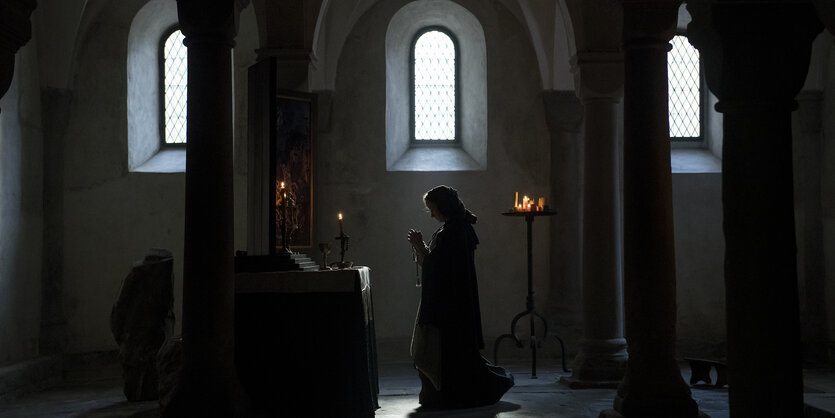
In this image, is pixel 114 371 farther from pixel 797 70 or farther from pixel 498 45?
pixel 797 70

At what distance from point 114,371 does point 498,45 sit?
6.96 metres

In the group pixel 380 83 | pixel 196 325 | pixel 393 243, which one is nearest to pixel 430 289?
pixel 196 325

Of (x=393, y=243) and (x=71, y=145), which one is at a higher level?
(x=71, y=145)

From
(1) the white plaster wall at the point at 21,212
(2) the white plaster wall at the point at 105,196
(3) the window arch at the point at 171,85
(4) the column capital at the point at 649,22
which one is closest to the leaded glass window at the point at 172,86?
(3) the window arch at the point at 171,85

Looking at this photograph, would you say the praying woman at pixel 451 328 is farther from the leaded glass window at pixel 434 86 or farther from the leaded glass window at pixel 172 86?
the leaded glass window at pixel 172 86

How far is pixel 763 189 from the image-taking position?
409 cm

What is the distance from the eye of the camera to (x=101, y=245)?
1215 cm

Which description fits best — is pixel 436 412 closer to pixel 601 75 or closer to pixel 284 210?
pixel 284 210

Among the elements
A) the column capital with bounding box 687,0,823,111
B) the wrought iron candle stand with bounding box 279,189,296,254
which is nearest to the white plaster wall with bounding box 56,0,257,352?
the wrought iron candle stand with bounding box 279,189,296,254

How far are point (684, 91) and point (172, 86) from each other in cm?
761

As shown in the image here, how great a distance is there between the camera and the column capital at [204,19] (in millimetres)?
5906

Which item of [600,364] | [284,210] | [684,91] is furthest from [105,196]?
[684,91]

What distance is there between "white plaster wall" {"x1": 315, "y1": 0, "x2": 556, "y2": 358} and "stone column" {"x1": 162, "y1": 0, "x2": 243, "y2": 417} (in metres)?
6.44

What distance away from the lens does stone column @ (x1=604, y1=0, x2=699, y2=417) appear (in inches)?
243
